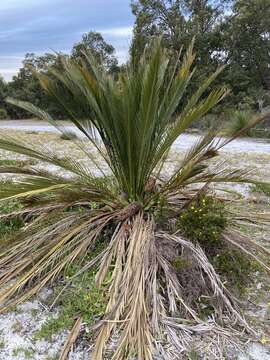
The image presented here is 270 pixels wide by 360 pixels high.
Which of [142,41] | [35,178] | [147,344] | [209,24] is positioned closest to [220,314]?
[147,344]

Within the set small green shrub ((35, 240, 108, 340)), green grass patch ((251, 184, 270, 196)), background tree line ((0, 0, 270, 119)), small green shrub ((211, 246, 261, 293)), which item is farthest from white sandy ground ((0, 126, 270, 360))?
background tree line ((0, 0, 270, 119))

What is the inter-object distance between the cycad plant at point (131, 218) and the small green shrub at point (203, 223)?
46mm

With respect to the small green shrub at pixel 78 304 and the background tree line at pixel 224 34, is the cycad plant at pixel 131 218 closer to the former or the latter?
the small green shrub at pixel 78 304

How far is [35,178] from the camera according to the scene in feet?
8.14

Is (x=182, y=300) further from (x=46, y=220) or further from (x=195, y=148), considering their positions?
(x=46, y=220)

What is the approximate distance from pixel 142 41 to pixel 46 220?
145 centimetres

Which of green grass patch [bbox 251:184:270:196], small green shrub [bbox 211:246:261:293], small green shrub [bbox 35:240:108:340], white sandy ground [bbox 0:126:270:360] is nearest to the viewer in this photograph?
white sandy ground [bbox 0:126:270:360]

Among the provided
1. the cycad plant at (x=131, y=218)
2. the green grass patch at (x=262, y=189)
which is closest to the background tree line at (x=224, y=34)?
the green grass patch at (x=262, y=189)

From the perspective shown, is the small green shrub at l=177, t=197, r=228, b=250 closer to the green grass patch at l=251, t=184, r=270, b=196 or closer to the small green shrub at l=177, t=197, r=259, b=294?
the small green shrub at l=177, t=197, r=259, b=294

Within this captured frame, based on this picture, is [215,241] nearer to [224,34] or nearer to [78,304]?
[78,304]

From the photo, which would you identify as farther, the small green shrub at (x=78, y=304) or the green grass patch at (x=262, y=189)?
the green grass patch at (x=262, y=189)

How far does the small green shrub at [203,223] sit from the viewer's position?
240cm

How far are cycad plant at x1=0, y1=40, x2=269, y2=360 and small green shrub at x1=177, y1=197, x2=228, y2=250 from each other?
0.05 metres

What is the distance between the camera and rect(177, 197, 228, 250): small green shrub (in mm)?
2398
